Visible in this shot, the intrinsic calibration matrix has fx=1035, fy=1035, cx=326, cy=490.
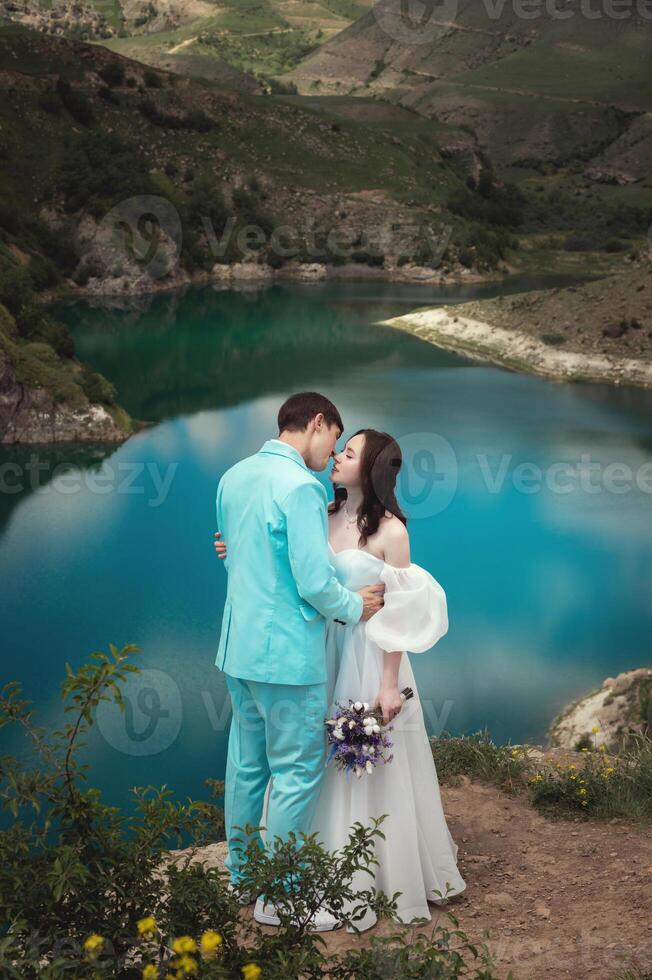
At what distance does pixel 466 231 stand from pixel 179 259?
19846mm

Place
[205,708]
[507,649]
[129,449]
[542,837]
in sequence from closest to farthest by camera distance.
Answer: [542,837] < [205,708] < [507,649] < [129,449]

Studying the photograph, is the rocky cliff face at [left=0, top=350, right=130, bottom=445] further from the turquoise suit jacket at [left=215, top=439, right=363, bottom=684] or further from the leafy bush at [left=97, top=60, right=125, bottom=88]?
the leafy bush at [left=97, top=60, right=125, bottom=88]

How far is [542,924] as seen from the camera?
5098 millimetres

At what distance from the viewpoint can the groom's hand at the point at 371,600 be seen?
17.4ft

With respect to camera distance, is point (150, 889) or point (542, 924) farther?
point (542, 924)

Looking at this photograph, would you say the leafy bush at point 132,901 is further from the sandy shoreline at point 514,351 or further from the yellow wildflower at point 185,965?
the sandy shoreline at point 514,351

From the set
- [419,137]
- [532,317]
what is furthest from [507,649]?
[419,137]

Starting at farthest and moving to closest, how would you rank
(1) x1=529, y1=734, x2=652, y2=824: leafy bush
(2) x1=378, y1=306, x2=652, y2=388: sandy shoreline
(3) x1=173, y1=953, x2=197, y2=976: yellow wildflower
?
(2) x1=378, y1=306, x2=652, y2=388: sandy shoreline, (1) x1=529, y1=734, x2=652, y2=824: leafy bush, (3) x1=173, y1=953, x2=197, y2=976: yellow wildflower

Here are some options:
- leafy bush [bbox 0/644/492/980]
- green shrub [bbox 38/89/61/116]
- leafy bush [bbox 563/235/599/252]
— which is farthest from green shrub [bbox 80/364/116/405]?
leafy bush [bbox 563/235/599/252]

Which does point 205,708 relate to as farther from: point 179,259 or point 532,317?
point 179,259

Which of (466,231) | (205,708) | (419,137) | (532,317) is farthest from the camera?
(419,137)

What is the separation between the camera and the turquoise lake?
1382 centimetres

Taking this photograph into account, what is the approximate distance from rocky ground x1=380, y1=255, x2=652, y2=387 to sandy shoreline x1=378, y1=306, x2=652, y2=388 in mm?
34

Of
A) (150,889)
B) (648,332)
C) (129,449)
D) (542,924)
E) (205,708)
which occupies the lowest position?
(205,708)
